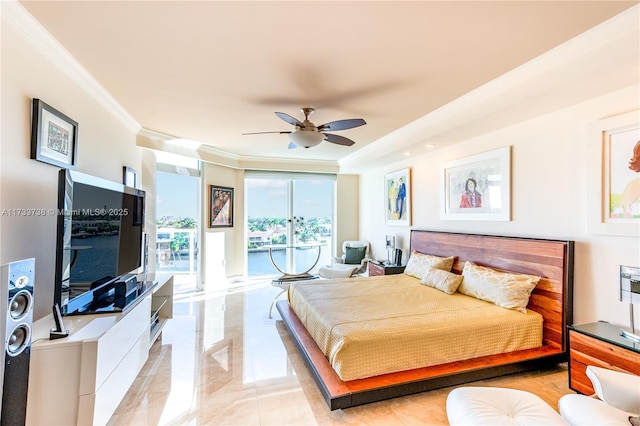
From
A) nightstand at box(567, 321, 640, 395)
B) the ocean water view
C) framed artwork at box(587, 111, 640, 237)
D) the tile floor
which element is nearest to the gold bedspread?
the tile floor

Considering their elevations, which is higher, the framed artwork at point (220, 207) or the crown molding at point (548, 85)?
the crown molding at point (548, 85)

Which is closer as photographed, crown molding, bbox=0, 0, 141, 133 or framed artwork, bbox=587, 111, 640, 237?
crown molding, bbox=0, 0, 141, 133

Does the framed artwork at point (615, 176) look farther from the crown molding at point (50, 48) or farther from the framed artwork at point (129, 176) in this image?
the framed artwork at point (129, 176)

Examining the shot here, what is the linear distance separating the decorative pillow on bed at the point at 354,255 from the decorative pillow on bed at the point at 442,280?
217 cm

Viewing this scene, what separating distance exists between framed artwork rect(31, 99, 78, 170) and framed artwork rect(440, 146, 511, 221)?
13.2ft

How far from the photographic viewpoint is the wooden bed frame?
6.73ft

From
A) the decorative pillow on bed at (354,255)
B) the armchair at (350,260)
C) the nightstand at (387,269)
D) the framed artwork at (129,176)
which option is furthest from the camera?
the decorative pillow on bed at (354,255)

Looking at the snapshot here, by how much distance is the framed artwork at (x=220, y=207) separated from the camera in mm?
5379

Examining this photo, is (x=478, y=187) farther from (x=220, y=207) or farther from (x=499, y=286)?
(x=220, y=207)

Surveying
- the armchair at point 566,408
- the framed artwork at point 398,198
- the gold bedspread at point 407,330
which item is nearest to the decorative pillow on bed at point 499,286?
the gold bedspread at point 407,330

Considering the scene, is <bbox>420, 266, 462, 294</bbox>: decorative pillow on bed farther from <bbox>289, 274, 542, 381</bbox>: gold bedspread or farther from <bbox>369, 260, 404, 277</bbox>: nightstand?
<bbox>369, 260, 404, 277</bbox>: nightstand

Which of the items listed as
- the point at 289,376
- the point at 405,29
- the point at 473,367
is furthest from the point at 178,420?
the point at 405,29

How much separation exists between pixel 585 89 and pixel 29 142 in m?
3.85

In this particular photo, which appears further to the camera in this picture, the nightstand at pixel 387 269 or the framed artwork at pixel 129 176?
the nightstand at pixel 387 269
